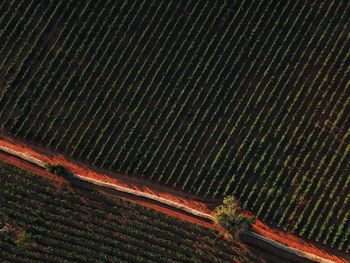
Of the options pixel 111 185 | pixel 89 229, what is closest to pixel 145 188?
pixel 111 185

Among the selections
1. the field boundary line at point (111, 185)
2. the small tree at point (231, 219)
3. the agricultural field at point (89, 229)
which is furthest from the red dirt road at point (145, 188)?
the small tree at point (231, 219)

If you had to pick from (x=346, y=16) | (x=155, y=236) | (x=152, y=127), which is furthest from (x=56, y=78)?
(x=346, y=16)

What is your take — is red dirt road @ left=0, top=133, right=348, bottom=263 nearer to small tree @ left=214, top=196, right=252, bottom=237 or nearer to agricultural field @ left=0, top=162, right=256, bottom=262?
agricultural field @ left=0, top=162, right=256, bottom=262

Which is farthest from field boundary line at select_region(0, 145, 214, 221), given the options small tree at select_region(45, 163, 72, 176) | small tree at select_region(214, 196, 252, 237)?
small tree at select_region(214, 196, 252, 237)

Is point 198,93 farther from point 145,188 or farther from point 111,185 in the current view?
point 111,185

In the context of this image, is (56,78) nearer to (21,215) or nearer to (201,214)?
(21,215)
